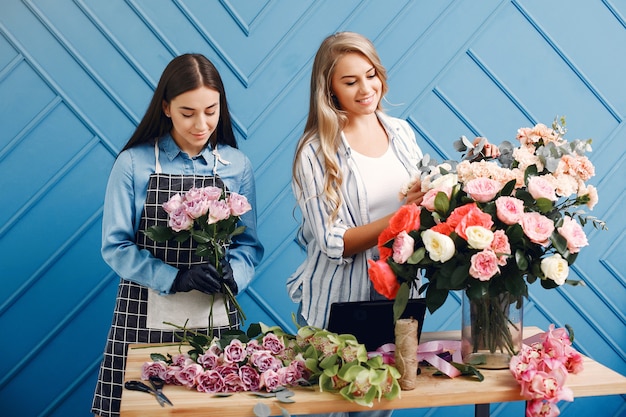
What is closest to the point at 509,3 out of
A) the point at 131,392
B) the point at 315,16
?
the point at 315,16

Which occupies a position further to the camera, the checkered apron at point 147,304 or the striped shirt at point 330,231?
the checkered apron at point 147,304

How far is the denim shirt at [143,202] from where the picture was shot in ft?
6.80

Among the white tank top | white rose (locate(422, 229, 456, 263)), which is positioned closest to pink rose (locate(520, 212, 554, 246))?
white rose (locate(422, 229, 456, 263))

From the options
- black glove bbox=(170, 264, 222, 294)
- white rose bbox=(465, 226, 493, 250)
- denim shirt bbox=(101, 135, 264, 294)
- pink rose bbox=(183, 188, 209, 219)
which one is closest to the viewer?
white rose bbox=(465, 226, 493, 250)

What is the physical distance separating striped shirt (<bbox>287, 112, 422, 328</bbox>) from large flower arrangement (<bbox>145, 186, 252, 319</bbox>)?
0.78 feet

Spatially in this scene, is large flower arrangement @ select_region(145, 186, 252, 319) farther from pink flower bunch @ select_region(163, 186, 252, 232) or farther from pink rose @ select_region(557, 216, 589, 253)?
pink rose @ select_region(557, 216, 589, 253)

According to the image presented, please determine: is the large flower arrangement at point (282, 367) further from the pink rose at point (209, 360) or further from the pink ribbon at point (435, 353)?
the pink ribbon at point (435, 353)

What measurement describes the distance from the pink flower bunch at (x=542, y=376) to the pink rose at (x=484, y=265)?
0.23m

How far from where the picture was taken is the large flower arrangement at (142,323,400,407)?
153 centimetres

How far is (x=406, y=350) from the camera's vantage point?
1.60m

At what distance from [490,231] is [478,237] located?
0.04m

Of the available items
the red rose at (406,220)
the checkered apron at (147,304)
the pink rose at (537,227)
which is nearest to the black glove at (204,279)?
the checkered apron at (147,304)

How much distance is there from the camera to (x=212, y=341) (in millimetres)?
1734

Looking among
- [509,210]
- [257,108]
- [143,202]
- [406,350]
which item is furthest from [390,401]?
[257,108]
